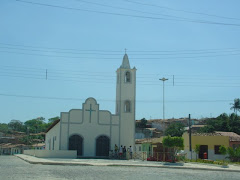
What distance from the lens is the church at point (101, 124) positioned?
3953cm

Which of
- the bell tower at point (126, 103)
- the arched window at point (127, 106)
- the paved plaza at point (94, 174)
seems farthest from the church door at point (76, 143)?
the paved plaza at point (94, 174)

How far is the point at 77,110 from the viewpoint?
4038 cm

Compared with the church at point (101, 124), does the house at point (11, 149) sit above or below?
below

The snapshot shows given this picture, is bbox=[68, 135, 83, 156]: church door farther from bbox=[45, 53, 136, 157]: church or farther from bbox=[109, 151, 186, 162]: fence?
bbox=[109, 151, 186, 162]: fence

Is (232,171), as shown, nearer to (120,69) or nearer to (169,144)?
(169,144)

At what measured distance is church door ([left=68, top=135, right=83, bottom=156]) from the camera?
1548 inches

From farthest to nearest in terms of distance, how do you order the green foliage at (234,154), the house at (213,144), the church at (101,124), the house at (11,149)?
the house at (11,149) < the house at (213,144) < the church at (101,124) < the green foliage at (234,154)

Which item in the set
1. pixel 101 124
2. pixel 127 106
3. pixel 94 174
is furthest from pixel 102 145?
pixel 94 174

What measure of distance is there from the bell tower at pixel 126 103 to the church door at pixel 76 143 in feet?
15.9

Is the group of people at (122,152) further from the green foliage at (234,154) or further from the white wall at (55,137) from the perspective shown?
the green foliage at (234,154)

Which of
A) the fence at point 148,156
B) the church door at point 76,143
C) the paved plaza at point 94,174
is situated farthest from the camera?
the church door at point 76,143

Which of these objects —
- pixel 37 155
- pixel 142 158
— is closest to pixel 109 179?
pixel 142 158

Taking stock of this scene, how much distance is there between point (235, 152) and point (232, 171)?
9762 mm

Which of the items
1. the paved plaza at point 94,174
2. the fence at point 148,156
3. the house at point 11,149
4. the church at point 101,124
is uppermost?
the church at point 101,124
